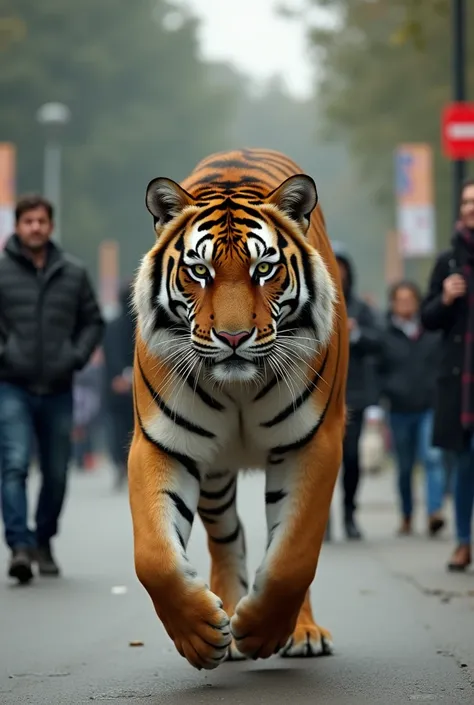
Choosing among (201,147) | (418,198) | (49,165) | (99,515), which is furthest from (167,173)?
(99,515)

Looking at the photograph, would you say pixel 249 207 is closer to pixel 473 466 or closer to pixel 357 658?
pixel 357 658

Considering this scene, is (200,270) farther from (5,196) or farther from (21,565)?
(5,196)

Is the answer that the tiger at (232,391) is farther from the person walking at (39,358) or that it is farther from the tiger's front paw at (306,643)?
the person walking at (39,358)

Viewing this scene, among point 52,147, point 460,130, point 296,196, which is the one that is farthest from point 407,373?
point 52,147

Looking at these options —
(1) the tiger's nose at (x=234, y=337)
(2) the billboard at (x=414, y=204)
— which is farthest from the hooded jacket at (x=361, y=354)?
(2) the billboard at (x=414, y=204)

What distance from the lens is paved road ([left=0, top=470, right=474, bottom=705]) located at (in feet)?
19.8

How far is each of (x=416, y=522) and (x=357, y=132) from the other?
1112 inches

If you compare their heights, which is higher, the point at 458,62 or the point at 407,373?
the point at 458,62

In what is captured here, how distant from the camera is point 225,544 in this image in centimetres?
713

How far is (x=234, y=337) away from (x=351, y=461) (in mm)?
6977

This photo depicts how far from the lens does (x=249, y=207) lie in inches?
243

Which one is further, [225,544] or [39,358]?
[39,358]

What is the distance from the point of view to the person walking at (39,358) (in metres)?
9.64

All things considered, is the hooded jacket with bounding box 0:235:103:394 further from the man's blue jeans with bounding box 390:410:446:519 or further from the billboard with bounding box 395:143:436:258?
the billboard with bounding box 395:143:436:258
